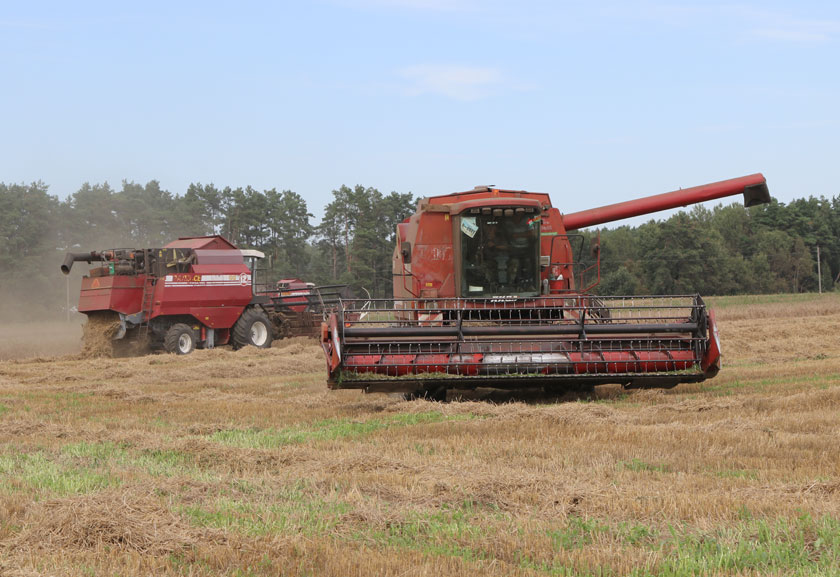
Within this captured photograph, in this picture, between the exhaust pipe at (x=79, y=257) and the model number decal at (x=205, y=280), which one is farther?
the model number decal at (x=205, y=280)

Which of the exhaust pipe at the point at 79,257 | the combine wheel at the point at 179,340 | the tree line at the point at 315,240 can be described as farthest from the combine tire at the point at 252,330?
the tree line at the point at 315,240

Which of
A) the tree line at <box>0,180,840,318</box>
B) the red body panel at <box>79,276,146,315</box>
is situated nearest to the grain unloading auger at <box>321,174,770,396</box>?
the red body panel at <box>79,276,146,315</box>

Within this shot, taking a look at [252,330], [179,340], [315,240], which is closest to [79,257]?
[179,340]

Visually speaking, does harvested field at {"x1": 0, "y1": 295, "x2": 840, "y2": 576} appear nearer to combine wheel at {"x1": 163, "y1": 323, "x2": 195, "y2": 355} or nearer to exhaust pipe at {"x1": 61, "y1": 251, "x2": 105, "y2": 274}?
combine wheel at {"x1": 163, "y1": 323, "x2": 195, "y2": 355}

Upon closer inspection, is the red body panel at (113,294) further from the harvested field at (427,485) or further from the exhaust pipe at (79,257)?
the harvested field at (427,485)

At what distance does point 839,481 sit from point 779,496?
0.49 m

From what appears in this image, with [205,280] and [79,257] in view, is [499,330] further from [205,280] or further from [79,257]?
[79,257]

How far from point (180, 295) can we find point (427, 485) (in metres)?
15.8

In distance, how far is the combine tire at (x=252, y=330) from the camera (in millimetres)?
20967

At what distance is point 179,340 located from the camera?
19547mm

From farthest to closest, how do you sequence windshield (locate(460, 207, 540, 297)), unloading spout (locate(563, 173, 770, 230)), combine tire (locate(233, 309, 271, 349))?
combine tire (locate(233, 309, 271, 349))
unloading spout (locate(563, 173, 770, 230))
windshield (locate(460, 207, 540, 297))

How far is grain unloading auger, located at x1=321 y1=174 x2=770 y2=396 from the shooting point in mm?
8836

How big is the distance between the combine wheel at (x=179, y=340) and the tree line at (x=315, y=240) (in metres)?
26.3

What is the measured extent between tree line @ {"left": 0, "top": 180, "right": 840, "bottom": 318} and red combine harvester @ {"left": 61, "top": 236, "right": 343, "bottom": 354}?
81.8 feet
